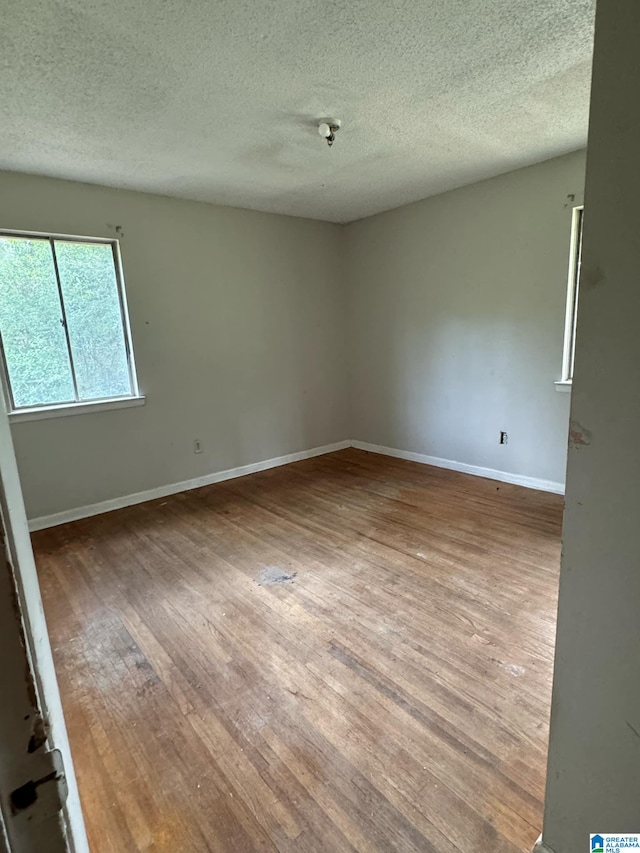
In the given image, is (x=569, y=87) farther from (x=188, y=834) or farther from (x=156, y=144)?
(x=188, y=834)

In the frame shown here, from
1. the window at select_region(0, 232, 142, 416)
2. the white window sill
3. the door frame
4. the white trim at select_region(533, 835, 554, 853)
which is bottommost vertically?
the white trim at select_region(533, 835, 554, 853)

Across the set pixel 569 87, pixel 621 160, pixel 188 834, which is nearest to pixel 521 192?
pixel 569 87

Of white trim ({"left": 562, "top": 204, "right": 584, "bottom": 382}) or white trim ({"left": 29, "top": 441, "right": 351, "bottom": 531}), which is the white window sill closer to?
white trim ({"left": 29, "top": 441, "right": 351, "bottom": 531})

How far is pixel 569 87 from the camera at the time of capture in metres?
2.19

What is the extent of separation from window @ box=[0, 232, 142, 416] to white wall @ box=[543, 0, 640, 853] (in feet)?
11.3

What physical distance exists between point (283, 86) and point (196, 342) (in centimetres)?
227

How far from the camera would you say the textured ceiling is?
5.39 feet

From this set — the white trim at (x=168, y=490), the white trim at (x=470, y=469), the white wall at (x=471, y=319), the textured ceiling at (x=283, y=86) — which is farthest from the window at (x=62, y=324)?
the white trim at (x=470, y=469)

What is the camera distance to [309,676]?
1.79 meters

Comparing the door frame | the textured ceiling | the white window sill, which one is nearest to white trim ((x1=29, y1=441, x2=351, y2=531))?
the white window sill

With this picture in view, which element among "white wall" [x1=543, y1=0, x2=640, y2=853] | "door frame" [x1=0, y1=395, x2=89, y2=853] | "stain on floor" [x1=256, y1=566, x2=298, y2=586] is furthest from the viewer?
"stain on floor" [x1=256, y1=566, x2=298, y2=586]

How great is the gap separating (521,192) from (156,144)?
8.82 feet

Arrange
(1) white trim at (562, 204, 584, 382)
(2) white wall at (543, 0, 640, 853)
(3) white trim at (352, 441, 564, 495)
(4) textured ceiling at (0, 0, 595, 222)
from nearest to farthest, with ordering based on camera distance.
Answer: (2) white wall at (543, 0, 640, 853) < (4) textured ceiling at (0, 0, 595, 222) < (1) white trim at (562, 204, 584, 382) < (3) white trim at (352, 441, 564, 495)

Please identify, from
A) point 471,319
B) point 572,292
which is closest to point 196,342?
point 471,319
